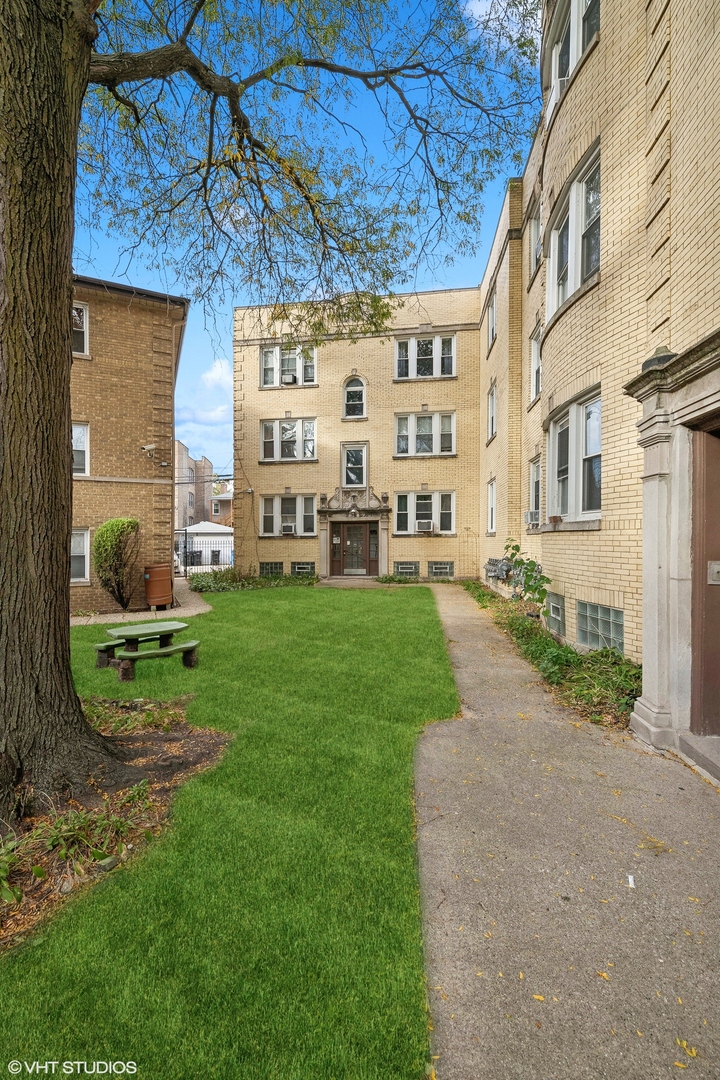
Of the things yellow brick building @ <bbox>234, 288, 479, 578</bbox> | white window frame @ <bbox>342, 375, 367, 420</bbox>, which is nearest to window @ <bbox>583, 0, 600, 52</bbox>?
yellow brick building @ <bbox>234, 288, 479, 578</bbox>

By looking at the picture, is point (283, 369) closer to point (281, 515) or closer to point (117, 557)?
point (281, 515)

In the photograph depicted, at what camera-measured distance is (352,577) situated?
66.0 ft

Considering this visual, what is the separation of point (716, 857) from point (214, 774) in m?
3.29

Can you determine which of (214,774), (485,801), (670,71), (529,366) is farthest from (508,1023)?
(529,366)

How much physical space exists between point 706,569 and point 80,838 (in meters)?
4.85

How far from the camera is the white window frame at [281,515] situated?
20359mm

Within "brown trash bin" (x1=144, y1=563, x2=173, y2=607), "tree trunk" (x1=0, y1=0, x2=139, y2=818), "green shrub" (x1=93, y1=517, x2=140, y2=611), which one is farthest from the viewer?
"brown trash bin" (x1=144, y1=563, x2=173, y2=607)

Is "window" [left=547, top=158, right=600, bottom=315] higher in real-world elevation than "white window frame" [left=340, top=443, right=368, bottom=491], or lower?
higher

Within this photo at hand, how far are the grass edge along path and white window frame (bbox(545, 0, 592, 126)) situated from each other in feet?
28.7

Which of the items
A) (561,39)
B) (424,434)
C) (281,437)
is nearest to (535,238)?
(561,39)

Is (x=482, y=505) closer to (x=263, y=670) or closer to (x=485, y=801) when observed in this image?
(x=263, y=670)

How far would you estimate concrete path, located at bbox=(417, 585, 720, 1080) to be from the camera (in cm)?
180

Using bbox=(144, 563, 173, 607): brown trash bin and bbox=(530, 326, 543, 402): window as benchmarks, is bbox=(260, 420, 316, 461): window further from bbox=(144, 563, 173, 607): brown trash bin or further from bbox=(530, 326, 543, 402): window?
bbox=(530, 326, 543, 402): window

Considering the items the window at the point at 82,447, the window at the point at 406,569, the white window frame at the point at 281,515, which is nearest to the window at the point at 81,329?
the window at the point at 82,447
